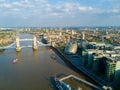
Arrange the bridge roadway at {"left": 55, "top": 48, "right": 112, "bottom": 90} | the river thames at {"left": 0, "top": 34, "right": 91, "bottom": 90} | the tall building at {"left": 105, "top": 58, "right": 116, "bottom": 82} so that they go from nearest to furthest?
the bridge roadway at {"left": 55, "top": 48, "right": 112, "bottom": 90}, the river thames at {"left": 0, "top": 34, "right": 91, "bottom": 90}, the tall building at {"left": 105, "top": 58, "right": 116, "bottom": 82}

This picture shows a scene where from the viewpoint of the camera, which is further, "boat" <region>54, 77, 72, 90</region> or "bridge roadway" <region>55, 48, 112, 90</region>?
"bridge roadway" <region>55, 48, 112, 90</region>

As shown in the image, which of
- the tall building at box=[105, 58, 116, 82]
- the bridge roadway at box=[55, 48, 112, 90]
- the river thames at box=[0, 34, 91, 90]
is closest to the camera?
the bridge roadway at box=[55, 48, 112, 90]

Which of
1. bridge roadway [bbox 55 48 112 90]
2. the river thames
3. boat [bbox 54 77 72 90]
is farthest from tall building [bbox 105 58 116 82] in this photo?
boat [bbox 54 77 72 90]

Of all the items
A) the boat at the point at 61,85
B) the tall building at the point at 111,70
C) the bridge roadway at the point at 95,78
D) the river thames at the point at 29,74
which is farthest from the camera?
the tall building at the point at 111,70

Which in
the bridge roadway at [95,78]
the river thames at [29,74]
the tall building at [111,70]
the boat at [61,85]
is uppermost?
the tall building at [111,70]

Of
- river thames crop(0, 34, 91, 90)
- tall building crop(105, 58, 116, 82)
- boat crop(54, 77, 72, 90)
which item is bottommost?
river thames crop(0, 34, 91, 90)

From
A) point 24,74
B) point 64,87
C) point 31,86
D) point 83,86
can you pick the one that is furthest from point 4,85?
point 83,86

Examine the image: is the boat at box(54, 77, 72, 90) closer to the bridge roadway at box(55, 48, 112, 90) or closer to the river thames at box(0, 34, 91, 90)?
the river thames at box(0, 34, 91, 90)

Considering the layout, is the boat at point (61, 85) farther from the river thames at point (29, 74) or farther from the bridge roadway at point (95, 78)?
the bridge roadway at point (95, 78)

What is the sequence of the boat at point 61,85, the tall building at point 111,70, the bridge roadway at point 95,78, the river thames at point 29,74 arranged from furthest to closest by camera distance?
the tall building at point 111,70 < the river thames at point 29,74 < the bridge roadway at point 95,78 < the boat at point 61,85

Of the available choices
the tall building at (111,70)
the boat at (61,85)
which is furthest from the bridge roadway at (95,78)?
the boat at (61,85)

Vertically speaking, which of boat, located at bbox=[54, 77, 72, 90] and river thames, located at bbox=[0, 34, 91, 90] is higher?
boat, located at bbox=[54, 77, 72, 90]
